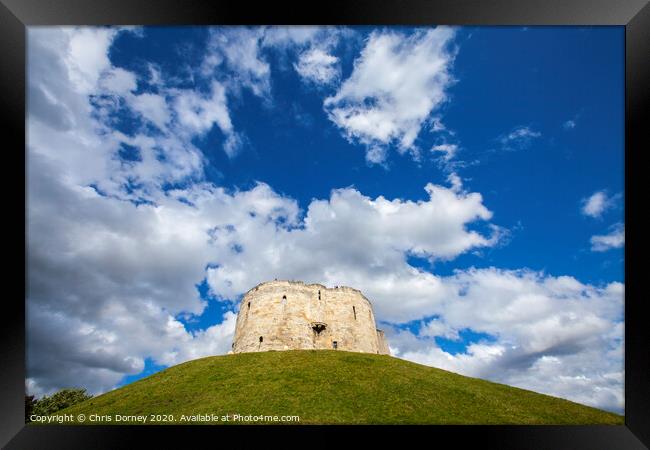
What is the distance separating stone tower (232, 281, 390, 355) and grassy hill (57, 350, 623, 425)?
37.6 ft

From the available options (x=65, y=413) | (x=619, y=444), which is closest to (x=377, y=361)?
(x=65, y=413)

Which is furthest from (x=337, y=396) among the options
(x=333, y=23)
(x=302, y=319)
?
(x=302, y=319)

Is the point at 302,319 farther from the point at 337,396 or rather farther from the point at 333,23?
the point at 333,23

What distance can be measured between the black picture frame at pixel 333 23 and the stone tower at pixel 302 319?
1323 inches

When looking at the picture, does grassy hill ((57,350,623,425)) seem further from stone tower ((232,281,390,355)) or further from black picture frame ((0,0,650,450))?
black picture frame ((0,0,650,450))

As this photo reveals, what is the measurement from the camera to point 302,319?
42.6 metres

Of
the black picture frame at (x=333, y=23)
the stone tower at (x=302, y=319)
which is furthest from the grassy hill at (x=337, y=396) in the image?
the black picture frame at (x=333, y=23)

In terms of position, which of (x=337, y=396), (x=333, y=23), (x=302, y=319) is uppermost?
(x=333, y=23)

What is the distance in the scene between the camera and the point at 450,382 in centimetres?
2578

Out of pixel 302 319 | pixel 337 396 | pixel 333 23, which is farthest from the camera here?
pixel 302 319

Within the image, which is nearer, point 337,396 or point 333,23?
point 333,23

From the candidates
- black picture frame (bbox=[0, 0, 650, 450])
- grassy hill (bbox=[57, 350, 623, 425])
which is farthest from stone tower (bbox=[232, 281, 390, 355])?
black picture frame (bbox=[0, 0, 650, 450])

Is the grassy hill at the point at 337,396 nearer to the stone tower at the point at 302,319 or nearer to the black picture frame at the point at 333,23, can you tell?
the stone tower at the point at 302,319

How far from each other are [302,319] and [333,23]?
3736cm
